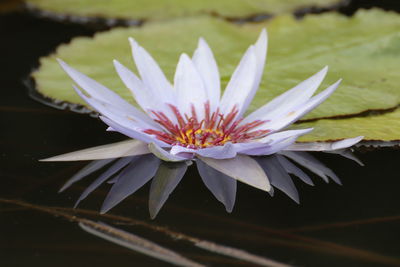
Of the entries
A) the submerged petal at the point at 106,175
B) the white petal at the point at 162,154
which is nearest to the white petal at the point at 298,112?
the white petal at the point at 162,154

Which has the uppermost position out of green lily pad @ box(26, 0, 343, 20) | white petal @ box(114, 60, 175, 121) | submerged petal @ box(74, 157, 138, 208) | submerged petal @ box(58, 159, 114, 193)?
green lily pad @ box(26, 0, 343, 20)

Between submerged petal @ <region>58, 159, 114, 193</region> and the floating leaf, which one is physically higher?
the floating leaf

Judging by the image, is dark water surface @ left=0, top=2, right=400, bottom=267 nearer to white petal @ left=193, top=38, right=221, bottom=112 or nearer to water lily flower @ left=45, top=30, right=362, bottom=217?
water lily flower @ left=45, top=30, right=362, bottom=217

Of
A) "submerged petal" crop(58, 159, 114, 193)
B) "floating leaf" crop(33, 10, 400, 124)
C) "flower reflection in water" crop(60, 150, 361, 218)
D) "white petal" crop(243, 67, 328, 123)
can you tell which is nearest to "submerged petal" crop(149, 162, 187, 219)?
"flower reflection in water" crop(60, 150, 361, 218)

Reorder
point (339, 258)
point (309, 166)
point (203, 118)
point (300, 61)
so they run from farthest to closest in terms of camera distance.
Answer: point (300, 61), point (203, 118), point (309, 166), point (339, 258)

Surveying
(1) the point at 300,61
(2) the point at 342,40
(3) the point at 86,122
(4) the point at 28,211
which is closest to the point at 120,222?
(4) the point at 28,211

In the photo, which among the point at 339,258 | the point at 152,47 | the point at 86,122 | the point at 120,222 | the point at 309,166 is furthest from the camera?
the point at 152,47

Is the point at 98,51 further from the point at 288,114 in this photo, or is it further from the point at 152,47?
the point at 288,114

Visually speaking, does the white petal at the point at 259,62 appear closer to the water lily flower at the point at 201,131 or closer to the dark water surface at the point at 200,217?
the water lily flower at the point at 201,131
